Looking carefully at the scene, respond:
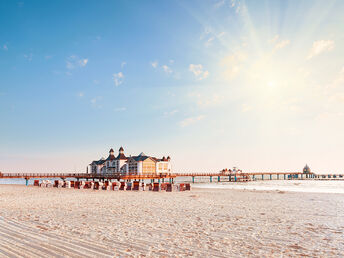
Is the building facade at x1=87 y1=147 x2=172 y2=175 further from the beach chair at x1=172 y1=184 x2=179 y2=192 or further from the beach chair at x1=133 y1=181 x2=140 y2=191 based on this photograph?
the beach chair at x1=172 y1=184 x2=179 y2=192

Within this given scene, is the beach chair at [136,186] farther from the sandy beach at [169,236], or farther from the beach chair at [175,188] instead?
the sandy beach at [169,236]

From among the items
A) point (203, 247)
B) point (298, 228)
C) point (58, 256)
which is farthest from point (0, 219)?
point (298, 228)

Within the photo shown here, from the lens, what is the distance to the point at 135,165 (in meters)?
74.4

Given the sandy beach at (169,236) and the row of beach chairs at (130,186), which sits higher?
the sandy beach at (169,236)

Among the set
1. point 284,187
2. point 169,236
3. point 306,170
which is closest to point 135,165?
point 284,187

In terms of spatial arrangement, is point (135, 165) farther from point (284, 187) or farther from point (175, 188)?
point (175, 188)

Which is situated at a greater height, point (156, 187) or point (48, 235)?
point (48, 235)

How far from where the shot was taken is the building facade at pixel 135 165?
242 ft

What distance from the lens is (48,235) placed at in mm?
6910

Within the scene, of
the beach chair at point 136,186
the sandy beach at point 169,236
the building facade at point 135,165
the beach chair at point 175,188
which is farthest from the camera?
the building facade at point 135,165

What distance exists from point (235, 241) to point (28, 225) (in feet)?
23.9

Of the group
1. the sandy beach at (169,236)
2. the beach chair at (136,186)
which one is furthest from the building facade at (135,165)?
the sandy beach at (169,236)

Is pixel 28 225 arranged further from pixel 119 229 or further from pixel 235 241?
pixel 235 241

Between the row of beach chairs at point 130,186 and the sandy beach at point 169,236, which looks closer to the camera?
the sandy beach at point 169,236
